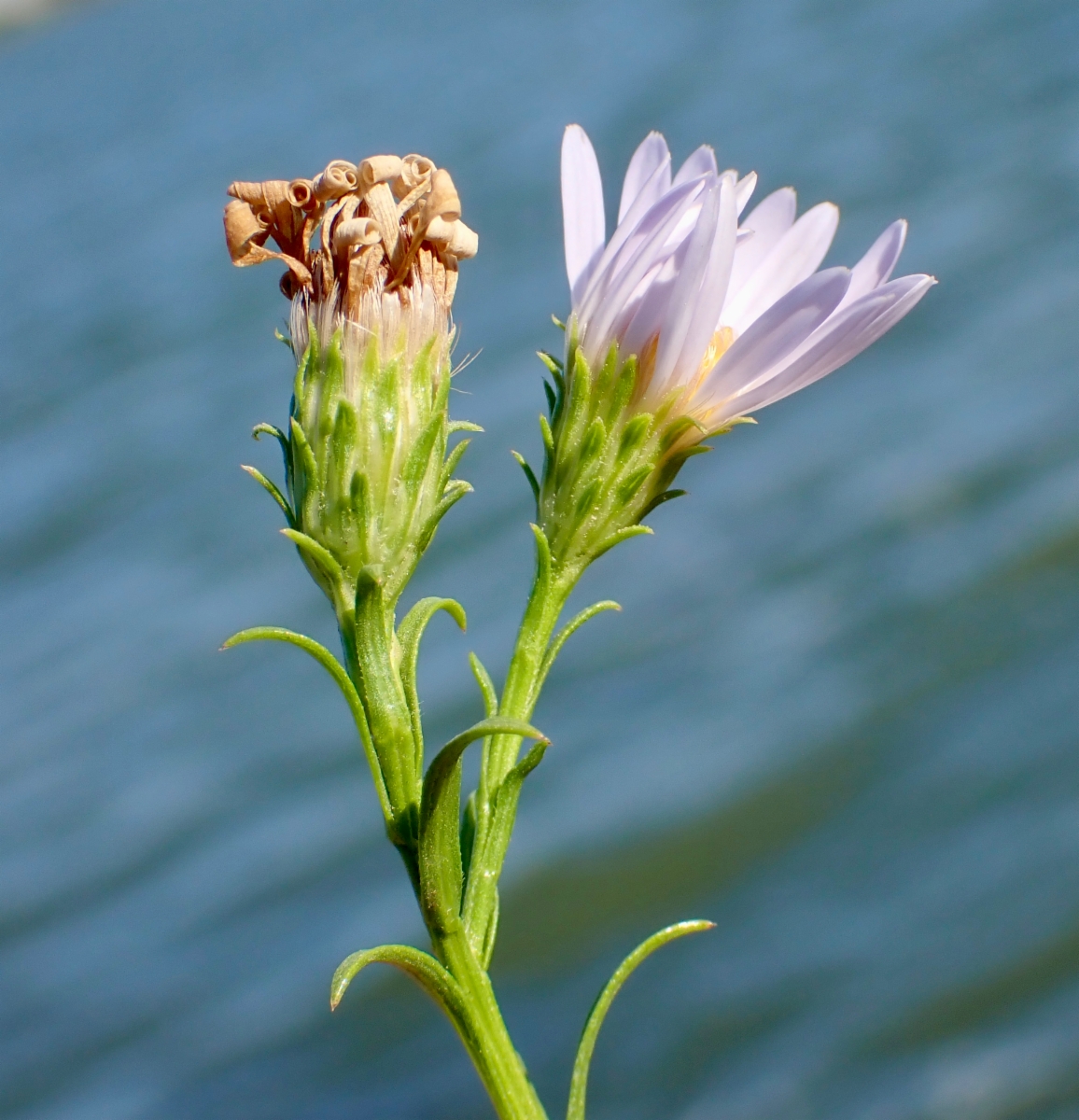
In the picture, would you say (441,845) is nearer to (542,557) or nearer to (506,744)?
(506,744)

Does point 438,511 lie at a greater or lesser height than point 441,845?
greater

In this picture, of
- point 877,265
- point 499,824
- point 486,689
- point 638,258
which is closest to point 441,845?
point 499,824

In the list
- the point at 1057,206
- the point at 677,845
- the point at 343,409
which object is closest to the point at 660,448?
the point at 343,409

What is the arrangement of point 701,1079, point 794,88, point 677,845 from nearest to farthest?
point 701,1079 < point 677,845 < point 794,88

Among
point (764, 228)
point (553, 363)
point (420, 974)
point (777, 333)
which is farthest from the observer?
point (764, 228)

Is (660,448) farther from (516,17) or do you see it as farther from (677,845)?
(516,17)

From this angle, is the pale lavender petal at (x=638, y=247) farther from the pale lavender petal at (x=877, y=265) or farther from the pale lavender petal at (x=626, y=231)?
the pale lavender petal at (x=877, y=265)

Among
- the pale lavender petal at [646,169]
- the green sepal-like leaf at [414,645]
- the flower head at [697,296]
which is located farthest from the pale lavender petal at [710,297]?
the green sepal-like leaf at [414,645]
